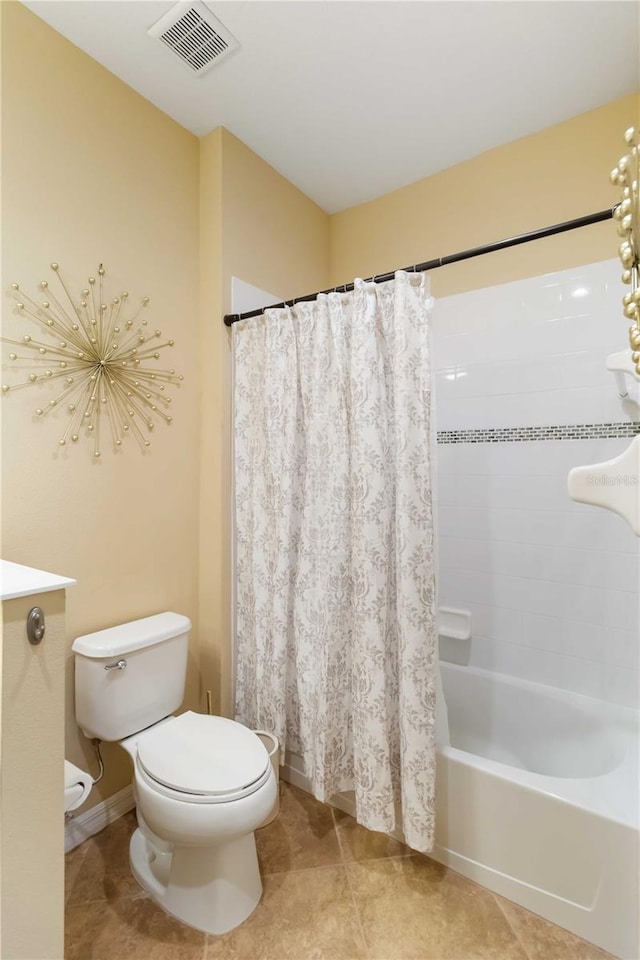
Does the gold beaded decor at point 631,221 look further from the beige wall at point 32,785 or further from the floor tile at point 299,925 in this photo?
the floor tile at point 299,925

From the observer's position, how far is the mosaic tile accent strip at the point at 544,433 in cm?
182

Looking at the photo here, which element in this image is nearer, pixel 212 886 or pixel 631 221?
pixel 631 221

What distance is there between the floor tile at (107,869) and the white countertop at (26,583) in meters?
1.08

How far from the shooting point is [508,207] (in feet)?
6.81

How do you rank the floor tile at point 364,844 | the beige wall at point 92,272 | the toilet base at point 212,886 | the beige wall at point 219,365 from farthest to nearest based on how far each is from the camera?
1. the beige wall at point 219,365
2. the floor tile at point 364,844
3. the beige wall at point 92,272
4. the toilet base at point 212,886

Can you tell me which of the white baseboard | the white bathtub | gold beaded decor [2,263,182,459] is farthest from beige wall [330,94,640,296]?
the white baseboard

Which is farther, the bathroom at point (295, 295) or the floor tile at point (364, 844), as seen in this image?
the floor tile at point (364, 844)

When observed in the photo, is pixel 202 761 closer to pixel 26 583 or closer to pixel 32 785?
pixel 32 785

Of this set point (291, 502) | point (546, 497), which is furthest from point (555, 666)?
point (291, 502)

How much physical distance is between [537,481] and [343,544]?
982 millimetres

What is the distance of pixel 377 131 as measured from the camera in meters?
2.00

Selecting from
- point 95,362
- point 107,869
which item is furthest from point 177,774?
point 95,362

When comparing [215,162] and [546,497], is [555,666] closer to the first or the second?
[546,497]

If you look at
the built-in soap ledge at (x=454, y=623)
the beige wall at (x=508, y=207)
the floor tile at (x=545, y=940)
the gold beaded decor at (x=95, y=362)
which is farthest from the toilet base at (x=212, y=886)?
the beige wall at (x=508, y=207)
